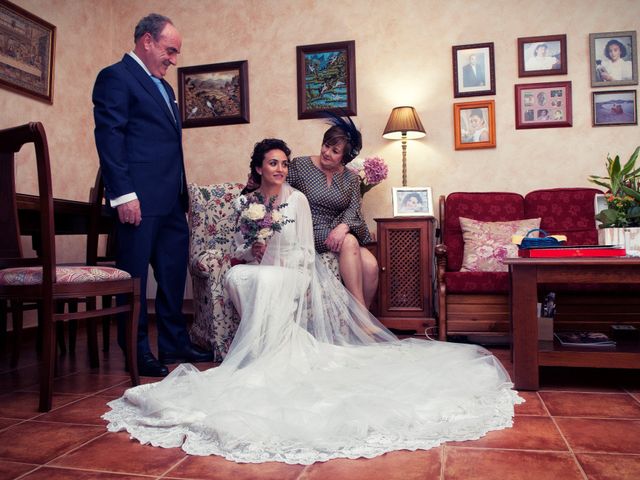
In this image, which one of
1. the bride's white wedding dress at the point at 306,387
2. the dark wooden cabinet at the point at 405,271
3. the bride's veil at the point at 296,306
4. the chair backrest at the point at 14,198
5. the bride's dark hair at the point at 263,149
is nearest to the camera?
the bride's white wedding dress at the point at 306,387

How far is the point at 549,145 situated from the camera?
4.20m

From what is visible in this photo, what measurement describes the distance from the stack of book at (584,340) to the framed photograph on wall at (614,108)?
7.08ft

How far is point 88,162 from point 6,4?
132 cm

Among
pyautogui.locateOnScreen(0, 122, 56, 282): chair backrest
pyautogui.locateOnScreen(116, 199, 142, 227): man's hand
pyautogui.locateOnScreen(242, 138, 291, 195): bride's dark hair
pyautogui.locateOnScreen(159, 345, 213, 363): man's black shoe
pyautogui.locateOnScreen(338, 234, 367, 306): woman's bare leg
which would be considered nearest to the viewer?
pyautogui.locateOnScreen(0, 122, 56, 282): chair backrest

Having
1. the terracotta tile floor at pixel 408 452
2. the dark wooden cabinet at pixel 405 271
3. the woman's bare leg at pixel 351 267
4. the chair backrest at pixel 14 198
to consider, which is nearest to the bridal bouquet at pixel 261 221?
the woman's bare leg at pixel 351 267

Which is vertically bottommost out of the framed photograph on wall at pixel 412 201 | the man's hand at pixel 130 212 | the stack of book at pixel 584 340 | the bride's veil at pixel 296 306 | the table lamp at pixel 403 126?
the stack of book at pixel 584 340

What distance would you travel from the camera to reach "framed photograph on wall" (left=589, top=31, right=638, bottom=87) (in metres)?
4.09

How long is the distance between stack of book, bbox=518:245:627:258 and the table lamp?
1855 millimetres

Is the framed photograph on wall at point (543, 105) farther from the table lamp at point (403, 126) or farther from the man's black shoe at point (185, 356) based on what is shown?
the man's black shoe at point (185, 356)

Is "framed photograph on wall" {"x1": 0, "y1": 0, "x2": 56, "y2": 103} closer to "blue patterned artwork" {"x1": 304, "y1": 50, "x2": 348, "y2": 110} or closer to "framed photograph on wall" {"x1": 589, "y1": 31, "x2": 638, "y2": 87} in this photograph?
"blue patterned artwork" {"x1": 304, "y1": 50, "x2": 348, "y2": 110}

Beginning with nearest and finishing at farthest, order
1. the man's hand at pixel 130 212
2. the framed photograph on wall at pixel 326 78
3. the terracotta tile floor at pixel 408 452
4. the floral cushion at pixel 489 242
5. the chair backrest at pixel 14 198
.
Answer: the terracotta tile floor at pixel 408 452 → the chair backrest at pixel 14 198 → the man's hand at pixel 130 212 → the floral cushion at pixel 489 242 → the framed photograph on wall at pixel 326 78

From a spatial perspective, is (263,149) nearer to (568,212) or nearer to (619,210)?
(619,210)

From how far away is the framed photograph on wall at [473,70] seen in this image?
14.0ft

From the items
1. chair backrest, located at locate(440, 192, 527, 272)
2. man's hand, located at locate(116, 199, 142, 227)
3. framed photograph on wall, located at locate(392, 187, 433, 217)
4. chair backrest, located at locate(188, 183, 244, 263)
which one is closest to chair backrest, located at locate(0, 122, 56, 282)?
man's hand, located at locate(116, 199, 142, 227)
